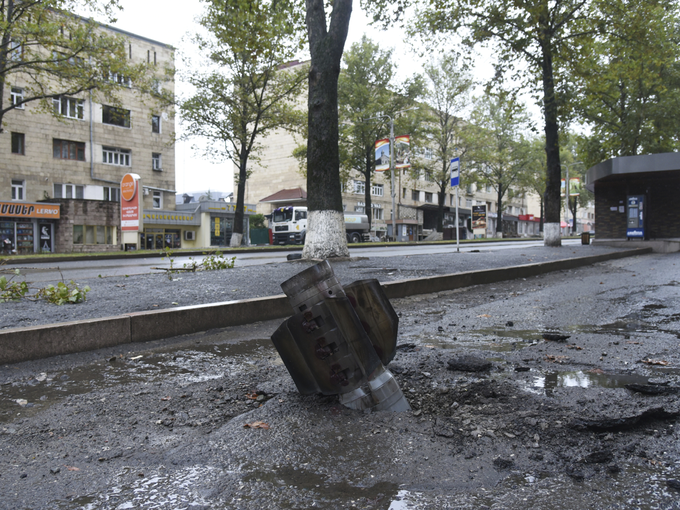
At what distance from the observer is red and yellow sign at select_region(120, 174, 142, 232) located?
785 inches

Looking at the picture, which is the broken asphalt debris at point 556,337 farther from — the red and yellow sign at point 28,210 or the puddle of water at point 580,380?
the red and yellow sign at point 28,210

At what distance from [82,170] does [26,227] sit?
241 inches

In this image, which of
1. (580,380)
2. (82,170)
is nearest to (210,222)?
(82,170)

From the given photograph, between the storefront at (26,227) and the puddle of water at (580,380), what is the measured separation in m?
30.9

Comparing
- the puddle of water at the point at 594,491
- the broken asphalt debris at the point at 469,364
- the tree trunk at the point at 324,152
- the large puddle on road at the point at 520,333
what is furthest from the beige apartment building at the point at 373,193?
the puddle of water at the point at 594,491

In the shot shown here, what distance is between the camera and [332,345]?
7.57ft

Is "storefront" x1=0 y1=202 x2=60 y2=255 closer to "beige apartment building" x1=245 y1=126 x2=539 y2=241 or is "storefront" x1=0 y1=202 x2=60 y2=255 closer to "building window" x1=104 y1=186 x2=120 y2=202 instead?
"building window" x1=104 y1=186 x2=120 y2=202

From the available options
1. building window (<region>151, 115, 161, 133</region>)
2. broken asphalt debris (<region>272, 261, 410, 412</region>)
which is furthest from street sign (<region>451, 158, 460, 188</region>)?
building window (<region>151, 115, 161, 133</region>)

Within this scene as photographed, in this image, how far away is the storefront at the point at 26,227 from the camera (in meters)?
27.6

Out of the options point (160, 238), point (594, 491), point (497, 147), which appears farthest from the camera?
point (497, 147)

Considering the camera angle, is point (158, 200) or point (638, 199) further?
point (158, 200)

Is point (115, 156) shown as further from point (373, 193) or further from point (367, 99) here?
point (373, 193)

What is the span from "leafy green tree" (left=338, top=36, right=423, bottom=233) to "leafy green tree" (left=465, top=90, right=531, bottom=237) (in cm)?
934

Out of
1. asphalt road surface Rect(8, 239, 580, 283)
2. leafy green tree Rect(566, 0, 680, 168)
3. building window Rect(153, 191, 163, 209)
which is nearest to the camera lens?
asphalt road surface Rect(8, 239, 580, 283)
